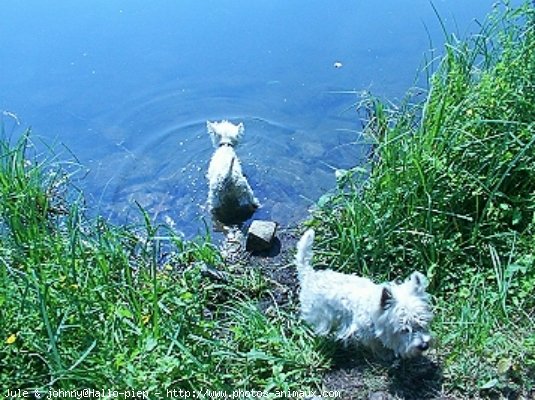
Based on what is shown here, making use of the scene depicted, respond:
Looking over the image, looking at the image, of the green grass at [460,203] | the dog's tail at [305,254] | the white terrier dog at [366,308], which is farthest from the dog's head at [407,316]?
the dog's tail at [305,254]

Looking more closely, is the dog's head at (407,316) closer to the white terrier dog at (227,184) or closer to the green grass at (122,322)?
the green grass at (122,322)

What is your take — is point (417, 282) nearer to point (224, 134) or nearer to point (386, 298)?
point (386, 298)

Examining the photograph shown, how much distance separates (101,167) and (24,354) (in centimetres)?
213

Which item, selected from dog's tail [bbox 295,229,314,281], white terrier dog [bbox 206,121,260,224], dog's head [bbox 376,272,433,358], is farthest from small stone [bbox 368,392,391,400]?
white terrier dog [bbox 206,121,260,224]

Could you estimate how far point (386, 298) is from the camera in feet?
8.64

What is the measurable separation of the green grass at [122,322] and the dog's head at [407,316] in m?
0.33

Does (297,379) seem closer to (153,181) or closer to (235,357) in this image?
(235,357)

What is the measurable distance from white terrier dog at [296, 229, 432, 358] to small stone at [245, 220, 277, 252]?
587 mm

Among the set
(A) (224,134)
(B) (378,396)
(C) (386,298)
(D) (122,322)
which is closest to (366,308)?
(C) (386,298)

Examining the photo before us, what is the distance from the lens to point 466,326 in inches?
106

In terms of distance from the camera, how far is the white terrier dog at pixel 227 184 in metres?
4.02

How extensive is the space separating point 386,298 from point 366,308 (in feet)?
0.49

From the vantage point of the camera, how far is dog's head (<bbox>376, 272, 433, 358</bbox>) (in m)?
2.62

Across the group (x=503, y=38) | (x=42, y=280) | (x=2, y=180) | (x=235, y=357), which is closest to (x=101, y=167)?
(x=2, y=180)
